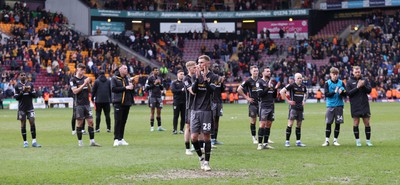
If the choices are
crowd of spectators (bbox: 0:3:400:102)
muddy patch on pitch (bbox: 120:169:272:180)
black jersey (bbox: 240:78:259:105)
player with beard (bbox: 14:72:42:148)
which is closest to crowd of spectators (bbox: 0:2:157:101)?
crowd of spectators (bbox: 0:3:400:102)

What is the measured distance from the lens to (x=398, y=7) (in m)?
72.8

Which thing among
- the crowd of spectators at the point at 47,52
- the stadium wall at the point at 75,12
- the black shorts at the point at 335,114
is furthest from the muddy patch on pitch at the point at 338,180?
the stadium wall at the point at 75,12

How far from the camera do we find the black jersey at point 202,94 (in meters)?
14.9

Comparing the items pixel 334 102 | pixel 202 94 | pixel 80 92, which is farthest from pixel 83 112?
pixel 334 102

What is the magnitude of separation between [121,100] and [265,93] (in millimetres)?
4502

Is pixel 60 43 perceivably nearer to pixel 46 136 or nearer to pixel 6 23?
pixel 6 23

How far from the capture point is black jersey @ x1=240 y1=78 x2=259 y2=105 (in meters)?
20.4

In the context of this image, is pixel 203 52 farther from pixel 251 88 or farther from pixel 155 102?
pixel 251 88

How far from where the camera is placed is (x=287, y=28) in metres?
75.0

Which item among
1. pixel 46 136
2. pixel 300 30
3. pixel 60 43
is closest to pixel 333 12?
pixel 300 30

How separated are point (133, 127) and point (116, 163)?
13483 millimetres

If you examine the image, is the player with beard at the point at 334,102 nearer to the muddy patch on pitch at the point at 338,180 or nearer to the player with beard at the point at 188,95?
the player with beard at the point at 188,95

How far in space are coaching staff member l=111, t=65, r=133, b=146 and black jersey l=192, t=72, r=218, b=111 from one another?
6.08m

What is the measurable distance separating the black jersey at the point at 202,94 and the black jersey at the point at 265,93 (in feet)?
15.3
